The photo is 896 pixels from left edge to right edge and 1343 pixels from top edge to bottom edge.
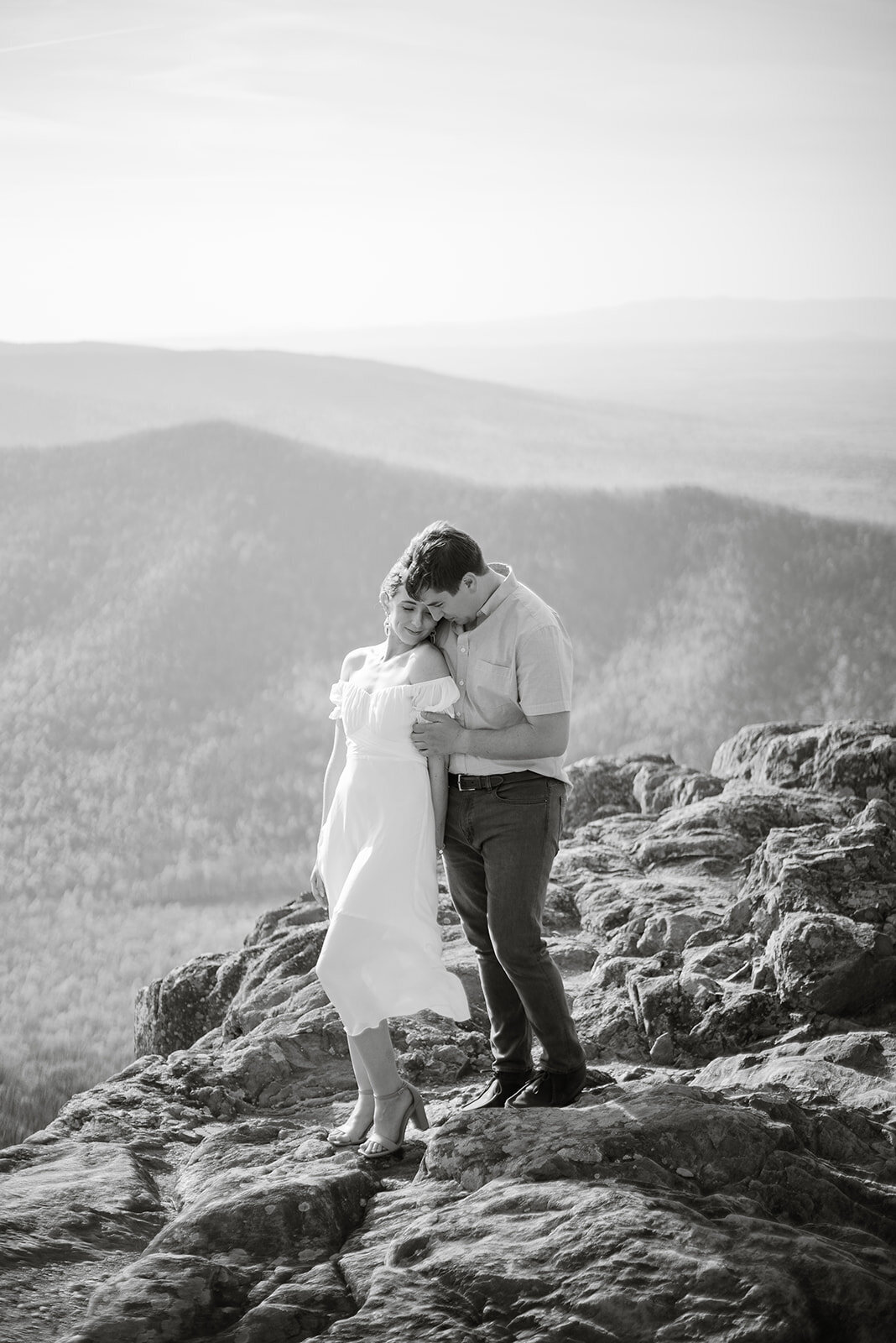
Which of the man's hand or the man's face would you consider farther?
the man's hand

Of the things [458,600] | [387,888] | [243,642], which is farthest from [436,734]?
[243,642]

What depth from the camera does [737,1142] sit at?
3.49 meters

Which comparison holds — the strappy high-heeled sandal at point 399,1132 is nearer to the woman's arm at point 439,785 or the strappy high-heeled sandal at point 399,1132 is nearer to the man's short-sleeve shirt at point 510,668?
the woman's arm at point 439,785

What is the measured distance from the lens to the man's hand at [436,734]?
12.8 ft

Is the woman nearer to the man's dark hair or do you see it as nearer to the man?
the man

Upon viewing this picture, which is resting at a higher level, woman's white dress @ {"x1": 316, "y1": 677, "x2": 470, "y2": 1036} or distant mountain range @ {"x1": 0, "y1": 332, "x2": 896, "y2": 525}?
distant mountain range @ {"x1": 0, "y1": 332, "x2": 896, "y2": 525}

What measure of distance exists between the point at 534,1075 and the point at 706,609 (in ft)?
90.4

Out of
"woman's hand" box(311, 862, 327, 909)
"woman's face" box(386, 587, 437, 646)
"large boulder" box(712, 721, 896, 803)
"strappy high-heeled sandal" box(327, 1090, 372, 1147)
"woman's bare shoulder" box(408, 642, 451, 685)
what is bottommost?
"strappy high-heeled sandal" box(327, 1090, 372, 1147)

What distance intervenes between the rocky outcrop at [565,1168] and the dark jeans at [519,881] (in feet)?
1.11

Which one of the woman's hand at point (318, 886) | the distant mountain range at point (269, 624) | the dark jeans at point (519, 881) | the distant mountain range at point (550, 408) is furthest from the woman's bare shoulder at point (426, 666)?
the distant mountain range at point (550, 408)

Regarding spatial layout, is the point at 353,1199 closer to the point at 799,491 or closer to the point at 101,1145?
the point at 101,1145

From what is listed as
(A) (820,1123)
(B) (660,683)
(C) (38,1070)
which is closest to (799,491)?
(B) (660,683)

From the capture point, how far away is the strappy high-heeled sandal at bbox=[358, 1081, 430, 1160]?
4059mm

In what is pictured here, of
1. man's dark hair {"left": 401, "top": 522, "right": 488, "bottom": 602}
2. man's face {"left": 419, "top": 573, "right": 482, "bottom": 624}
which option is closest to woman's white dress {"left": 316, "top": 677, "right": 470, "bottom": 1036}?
man's face {"left": 419, "top": 573, "right": 482, "bottom": 624}
